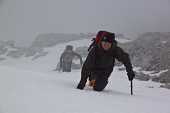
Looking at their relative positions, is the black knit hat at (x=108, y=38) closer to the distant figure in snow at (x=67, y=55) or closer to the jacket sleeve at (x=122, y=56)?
the jacket sleeve at (x=122, y=56)

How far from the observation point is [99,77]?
4.52 m

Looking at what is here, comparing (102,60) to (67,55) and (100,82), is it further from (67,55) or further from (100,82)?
(67,55)

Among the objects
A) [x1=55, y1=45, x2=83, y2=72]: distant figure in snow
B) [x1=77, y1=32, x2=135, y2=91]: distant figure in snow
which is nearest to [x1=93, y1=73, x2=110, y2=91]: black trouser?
[x1=77, y1=32, x2=135, y2=91]: distant figure in snow

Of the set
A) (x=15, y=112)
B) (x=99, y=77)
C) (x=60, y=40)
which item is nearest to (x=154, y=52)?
(x=99, y=77)

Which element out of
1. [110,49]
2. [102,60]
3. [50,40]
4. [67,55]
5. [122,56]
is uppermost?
[50,40]

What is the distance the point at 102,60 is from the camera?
14.0ft

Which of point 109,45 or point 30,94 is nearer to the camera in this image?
point 30,94

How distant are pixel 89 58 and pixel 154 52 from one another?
15.8 meters

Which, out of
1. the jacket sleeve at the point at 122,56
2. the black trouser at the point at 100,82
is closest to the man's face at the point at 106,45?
the jacket sleeve at the point at 122,56

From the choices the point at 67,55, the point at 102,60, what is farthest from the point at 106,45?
the point at 67,55

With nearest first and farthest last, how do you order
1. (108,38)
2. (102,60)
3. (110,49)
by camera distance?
(108,38) → (110,49) → (102,60)

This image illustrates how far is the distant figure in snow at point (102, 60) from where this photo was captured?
3.99 meters

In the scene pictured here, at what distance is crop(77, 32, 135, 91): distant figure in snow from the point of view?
A: 3.99 meters

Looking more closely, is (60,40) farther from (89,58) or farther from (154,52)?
(89,58)
